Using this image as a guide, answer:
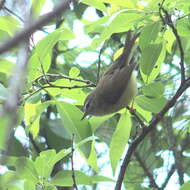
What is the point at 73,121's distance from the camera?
237 cm

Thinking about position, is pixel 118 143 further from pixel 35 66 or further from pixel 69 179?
pixel 35 66

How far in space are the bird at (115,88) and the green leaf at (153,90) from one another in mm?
362

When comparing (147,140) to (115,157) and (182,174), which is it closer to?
(182,174)

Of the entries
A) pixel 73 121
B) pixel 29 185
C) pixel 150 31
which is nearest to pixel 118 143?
pixel 73 121

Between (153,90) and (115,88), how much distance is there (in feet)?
3.66

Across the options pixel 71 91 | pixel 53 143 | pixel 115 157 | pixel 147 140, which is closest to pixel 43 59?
pixel 71 91

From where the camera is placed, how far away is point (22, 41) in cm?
58

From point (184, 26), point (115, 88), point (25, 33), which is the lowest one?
point (25, 33)

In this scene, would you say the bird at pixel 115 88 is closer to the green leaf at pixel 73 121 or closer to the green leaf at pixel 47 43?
the green leaf at pixel 73 121

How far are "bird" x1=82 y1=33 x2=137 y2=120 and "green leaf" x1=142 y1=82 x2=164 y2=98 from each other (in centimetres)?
36

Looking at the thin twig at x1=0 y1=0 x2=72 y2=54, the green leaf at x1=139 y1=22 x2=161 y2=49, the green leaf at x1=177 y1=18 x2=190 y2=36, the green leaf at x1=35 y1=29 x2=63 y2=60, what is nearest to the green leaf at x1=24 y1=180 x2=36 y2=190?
the green leaf at x1=35 y1=29 x2=63 y2=60

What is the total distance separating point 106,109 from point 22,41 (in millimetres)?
2689

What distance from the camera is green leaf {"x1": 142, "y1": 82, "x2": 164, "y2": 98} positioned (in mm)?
2334

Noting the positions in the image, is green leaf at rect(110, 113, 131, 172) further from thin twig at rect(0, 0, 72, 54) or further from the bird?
thin twig at rect(0, 0, 72, 54)
